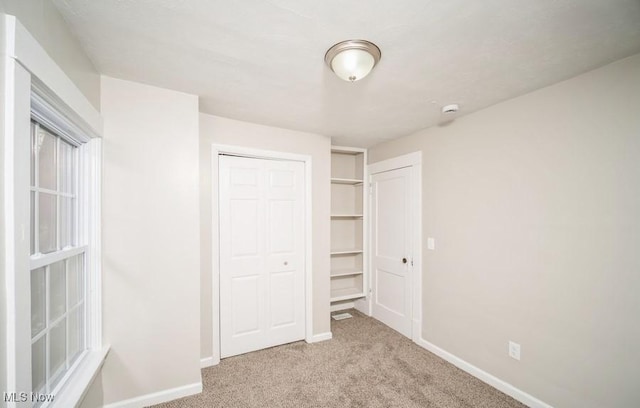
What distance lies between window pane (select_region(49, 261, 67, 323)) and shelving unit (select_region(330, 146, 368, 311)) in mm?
2904

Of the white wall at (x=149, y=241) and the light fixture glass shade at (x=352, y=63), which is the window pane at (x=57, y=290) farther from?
the light fixture glass shade at (x=352, y=63)

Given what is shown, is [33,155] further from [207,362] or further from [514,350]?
[514,350]

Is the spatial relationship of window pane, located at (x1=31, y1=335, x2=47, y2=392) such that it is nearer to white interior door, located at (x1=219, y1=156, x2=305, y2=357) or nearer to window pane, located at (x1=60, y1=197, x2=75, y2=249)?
window pane, located at (x1=60, y1=197, x2=75, y2=249)

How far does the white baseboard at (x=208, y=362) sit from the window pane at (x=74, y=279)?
1.28m

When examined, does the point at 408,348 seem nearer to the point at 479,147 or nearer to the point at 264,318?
the point at 264,318

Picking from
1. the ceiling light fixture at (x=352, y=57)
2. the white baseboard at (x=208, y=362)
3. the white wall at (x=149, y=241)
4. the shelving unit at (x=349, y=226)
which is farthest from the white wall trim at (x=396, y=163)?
the white baseboard at (x=208, y=362)

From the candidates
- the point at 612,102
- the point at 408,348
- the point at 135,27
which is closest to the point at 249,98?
the point at 135,27

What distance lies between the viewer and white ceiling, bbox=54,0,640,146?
1.20 m

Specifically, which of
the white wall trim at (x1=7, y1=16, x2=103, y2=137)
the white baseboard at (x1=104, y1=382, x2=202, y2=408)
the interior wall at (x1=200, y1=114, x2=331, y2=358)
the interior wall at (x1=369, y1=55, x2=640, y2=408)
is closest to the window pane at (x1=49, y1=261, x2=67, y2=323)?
the white wall trim at (x1=7, y1=16, x2=103, y2=137)

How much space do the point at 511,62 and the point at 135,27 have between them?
2.14 metres

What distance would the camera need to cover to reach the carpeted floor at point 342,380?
2037 mm

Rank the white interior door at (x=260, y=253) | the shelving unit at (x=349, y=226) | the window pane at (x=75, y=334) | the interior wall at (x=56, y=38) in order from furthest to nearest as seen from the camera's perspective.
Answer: the shelving unit at (x=349, y=226), the white interior door at (x=260, y=253), the window pane at (x=75, y=334), the interior wall at (x=56, y=38)

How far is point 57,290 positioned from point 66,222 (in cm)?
39

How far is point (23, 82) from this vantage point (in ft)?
3.03
